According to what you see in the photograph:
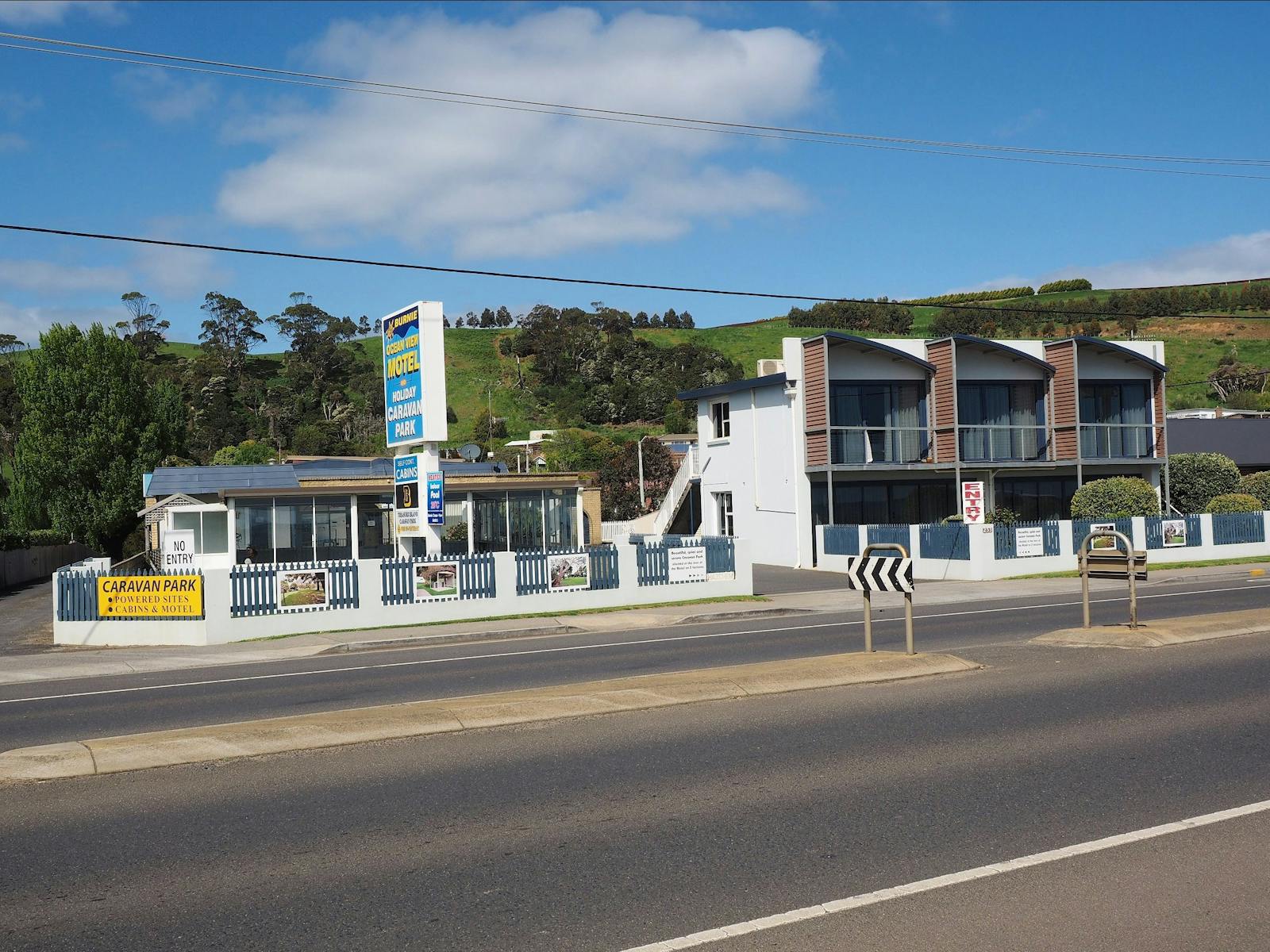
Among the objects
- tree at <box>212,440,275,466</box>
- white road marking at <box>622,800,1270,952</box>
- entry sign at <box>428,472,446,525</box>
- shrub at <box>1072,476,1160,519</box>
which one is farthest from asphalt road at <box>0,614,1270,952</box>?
tree at <box>212,440,275,466</box>

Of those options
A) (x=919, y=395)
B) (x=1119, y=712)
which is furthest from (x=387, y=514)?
(x=1119, y=712)

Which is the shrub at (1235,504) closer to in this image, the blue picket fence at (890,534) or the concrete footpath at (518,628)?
the concrete footpath at (518,628)

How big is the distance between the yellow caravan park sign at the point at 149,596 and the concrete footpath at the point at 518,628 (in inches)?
30.9

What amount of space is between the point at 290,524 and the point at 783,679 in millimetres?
23777

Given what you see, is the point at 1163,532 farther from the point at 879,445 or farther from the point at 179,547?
the point at 179,547

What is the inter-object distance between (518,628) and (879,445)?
2183cm

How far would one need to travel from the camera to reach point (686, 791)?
27.3 feet

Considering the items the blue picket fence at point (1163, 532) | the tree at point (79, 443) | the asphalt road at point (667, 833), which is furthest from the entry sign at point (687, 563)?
the tree at point (79, 443)

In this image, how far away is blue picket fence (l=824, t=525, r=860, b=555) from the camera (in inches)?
1411

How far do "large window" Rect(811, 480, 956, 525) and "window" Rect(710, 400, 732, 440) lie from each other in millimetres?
4843

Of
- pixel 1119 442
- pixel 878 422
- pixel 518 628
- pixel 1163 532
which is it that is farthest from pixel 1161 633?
pixel 1119 442

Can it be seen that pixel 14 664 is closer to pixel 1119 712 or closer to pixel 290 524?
pixel 290 524

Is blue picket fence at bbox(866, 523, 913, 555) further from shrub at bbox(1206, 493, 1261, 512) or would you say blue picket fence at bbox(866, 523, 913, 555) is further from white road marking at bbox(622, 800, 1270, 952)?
white road marking at bbox(622, 800, 1270, 952)

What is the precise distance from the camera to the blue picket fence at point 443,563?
24297mm
